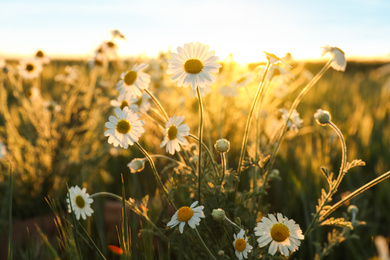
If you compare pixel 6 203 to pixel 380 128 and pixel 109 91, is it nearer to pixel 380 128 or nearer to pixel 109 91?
pixel 109 91

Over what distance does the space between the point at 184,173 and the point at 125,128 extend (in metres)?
0.22

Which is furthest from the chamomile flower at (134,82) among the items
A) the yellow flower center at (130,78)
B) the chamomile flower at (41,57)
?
the chamomile flower at (41,57)

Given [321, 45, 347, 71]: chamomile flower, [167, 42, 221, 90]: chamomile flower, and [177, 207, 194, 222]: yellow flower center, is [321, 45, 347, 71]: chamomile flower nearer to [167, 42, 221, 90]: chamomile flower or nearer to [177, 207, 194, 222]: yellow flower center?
[167, 42, 221, 90]: chamomile flower

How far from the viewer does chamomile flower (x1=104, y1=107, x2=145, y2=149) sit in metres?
0.79

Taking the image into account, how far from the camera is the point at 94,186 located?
179 cm

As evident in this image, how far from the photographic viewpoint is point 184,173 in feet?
3.06

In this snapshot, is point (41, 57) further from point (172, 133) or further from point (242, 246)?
point (242, 246)

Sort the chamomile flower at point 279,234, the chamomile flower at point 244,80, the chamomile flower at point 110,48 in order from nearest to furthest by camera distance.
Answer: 1. the chamomile flower at point 279,234
2. the chamomile flower at point 244,80
3. the chamomile flower at point 110,48

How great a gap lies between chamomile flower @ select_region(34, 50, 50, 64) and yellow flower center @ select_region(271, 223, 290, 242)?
5.81 ft

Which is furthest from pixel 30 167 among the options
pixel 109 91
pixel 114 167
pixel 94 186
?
pixel 109 91

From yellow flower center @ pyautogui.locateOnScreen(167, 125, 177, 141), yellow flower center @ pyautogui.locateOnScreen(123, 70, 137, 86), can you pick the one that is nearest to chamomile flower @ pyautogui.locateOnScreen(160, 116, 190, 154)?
yellow flower center @ pyautogui.locateOnScreen(167, 125, 177, 141)

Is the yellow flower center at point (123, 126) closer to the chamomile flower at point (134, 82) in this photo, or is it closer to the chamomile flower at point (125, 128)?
the chamomile flower at point (125, 128)

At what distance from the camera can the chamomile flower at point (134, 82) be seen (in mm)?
912

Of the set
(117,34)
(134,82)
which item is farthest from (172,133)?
(117,34)
